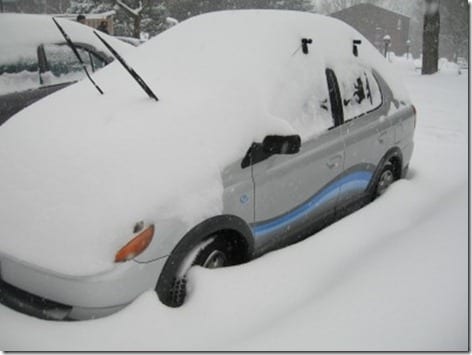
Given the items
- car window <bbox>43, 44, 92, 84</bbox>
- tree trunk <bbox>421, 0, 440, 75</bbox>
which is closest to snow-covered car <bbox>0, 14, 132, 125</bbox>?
car window <bbox>43, 44, 92, 84</bbox>

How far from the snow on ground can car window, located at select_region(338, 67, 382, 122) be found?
886 mm

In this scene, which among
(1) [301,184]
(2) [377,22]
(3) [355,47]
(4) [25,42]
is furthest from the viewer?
(2) [377,22]

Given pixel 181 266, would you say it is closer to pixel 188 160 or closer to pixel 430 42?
pixel 188 160

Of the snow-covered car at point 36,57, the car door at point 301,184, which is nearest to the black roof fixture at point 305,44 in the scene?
the car door at point 301,184

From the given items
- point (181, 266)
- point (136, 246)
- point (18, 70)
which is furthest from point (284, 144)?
point (18, 70)

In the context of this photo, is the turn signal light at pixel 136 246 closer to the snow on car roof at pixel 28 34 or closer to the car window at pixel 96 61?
the snow on car roof at pixel 28 34

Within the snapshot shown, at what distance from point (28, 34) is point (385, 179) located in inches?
180

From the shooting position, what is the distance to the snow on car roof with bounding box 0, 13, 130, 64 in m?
5.42

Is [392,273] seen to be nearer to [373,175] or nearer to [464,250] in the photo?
[464,250]

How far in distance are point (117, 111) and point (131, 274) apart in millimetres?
1144

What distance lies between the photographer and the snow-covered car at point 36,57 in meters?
5.23

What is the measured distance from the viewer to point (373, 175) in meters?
3.95

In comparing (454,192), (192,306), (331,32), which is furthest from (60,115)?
(454,192)

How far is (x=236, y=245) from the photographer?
2.82 metres
